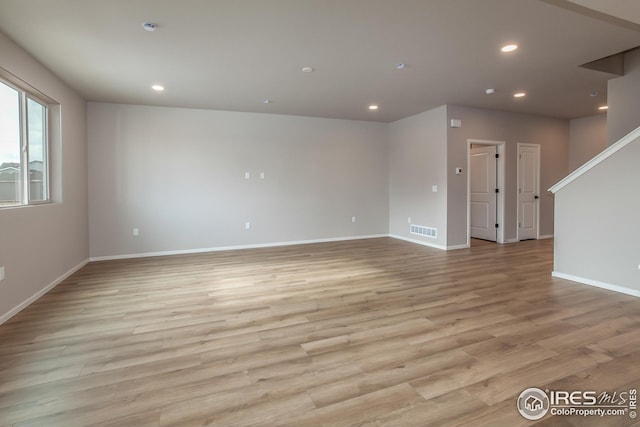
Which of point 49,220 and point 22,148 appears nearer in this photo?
point 22,148

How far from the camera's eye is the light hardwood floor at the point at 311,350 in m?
1.67

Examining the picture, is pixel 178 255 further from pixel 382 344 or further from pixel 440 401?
pixel 440 401

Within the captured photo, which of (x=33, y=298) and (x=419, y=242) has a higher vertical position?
(x=419, y=242)

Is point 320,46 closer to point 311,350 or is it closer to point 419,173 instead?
point 311,350

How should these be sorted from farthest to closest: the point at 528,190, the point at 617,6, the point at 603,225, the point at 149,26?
the point at 528,190, the point at 603,225, the point at 149,26, the point at 617,6

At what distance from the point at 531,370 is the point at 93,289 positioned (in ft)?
14.3

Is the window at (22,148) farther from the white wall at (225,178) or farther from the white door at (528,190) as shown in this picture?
the white door at (528,190)

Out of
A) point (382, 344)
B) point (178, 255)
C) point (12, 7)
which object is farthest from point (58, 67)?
point (382, 344)

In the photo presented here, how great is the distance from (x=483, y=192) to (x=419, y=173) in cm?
155

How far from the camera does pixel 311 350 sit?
229cm

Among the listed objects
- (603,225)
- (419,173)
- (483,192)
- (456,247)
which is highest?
(419,173)

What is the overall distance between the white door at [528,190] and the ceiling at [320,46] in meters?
1.62

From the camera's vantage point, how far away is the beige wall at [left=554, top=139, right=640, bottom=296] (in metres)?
3.43

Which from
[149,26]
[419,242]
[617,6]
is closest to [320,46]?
[149,26]
